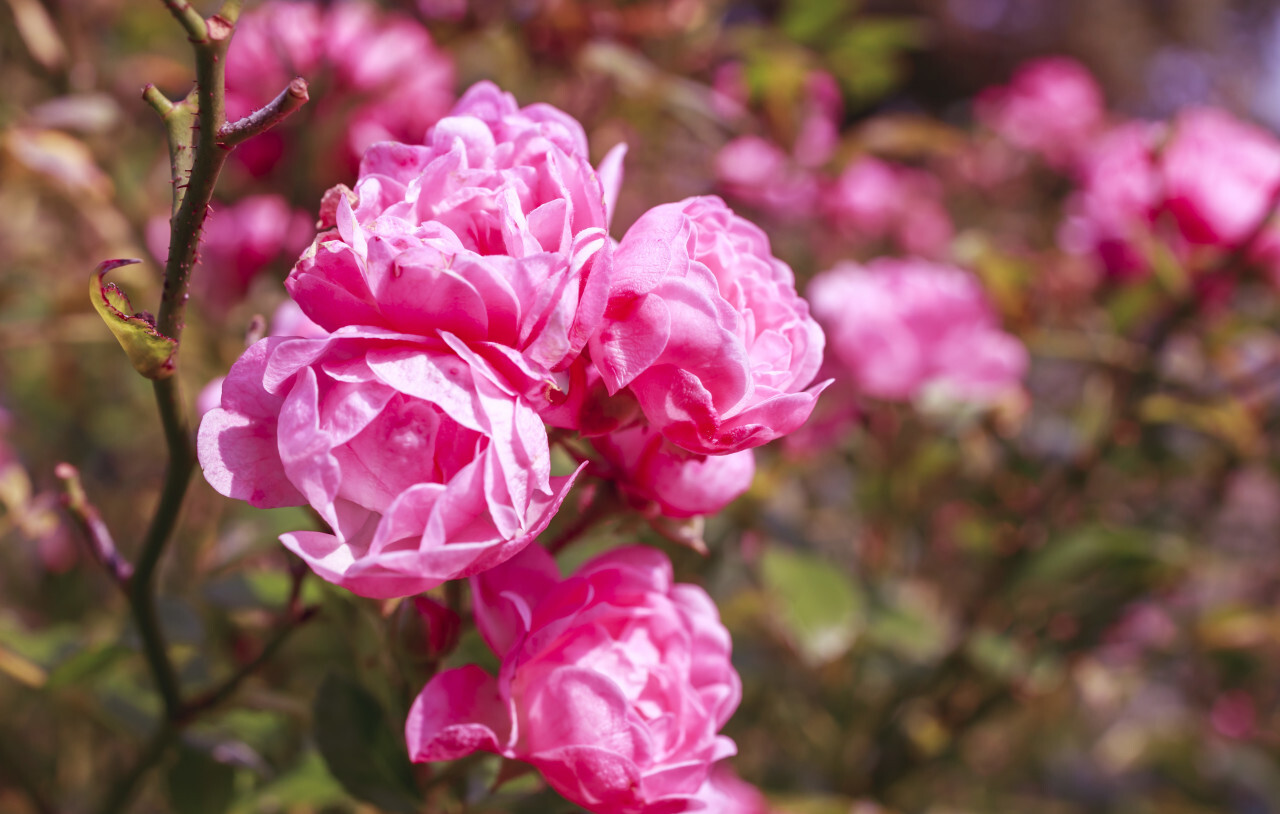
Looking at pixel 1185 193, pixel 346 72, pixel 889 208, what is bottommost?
pixel 889 208

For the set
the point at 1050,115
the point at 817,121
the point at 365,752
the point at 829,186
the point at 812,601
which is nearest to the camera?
the point at 365,752

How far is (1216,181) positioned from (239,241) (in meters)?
0.91

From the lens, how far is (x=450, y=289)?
0.26 meters

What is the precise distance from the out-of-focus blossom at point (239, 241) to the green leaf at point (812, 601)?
0.51m

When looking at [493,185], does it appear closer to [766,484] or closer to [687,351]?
[687,351]

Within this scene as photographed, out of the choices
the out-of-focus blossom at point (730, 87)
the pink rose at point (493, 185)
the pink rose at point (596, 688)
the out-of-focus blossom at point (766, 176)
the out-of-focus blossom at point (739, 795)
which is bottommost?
the out-of-focus blossom at point (739, 795)

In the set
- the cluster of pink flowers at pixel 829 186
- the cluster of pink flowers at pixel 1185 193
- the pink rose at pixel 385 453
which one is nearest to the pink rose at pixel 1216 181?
the cluster of pink flowers at pixel 1185 193

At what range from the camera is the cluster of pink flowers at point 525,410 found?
261 mm

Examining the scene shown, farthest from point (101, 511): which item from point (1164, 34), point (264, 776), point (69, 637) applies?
point (1164, 34)

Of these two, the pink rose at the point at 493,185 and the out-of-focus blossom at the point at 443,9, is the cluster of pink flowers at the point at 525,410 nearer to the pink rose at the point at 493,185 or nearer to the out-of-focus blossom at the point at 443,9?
the pink rose at the point at 493,185

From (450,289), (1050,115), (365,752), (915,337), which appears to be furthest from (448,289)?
(1050,115)

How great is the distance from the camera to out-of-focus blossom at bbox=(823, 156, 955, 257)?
1497 mm

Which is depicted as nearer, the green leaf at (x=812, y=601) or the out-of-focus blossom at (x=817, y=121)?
the green leaf at (x=812, y=601)

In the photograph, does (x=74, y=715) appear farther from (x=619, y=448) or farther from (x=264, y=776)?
(x=619, y=448)
